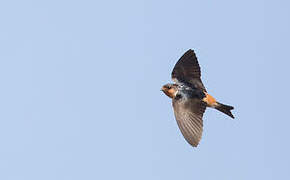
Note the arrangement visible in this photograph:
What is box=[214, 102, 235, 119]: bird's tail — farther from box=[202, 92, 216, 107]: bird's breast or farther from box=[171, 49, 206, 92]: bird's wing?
box=[171, 49, 206, 92]: bird's wing

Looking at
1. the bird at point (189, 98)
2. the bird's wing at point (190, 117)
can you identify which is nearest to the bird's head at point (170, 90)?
the bird at point (189, 98)

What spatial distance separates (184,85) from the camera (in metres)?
12.6

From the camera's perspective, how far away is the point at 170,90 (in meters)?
12.4

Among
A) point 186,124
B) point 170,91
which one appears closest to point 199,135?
point 186,124

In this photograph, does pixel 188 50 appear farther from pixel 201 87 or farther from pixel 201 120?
pixel 201 120

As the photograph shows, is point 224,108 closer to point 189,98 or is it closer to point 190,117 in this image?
point 189,98

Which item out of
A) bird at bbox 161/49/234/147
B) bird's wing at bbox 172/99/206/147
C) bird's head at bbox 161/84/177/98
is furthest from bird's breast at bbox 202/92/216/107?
bird's head at bbox 161/84/177/98

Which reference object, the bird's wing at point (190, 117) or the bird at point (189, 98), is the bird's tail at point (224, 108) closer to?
the bird at point (189, 98)

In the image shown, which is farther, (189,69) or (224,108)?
(189,69)

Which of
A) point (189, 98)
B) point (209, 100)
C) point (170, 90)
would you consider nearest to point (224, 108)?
point (209, 100)

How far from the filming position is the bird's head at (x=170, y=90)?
1234 centimetres

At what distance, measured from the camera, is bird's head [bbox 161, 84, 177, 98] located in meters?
12.3

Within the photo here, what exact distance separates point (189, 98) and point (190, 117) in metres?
0.53

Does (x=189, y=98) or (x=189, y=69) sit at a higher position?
(x=189, y=69)
